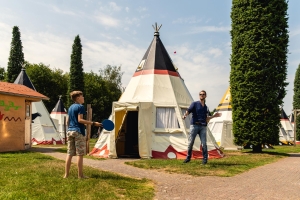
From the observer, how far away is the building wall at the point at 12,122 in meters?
13.7

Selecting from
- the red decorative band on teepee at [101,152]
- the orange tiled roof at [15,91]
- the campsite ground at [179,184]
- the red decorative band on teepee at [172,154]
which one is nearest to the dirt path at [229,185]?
the campsite ground at [179,184]

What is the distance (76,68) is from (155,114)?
2643cm

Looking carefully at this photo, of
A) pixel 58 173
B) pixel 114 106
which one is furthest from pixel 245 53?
pixel 58 173

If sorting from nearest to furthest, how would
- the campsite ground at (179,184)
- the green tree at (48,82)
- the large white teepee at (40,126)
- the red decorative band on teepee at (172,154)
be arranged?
the campsite ground at (179,184)
the red decorative band on teepee at (172,154)
the large white teepee at (40,126)
the green tree at (48,82)

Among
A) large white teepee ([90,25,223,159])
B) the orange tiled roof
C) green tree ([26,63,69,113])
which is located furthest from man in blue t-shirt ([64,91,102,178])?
green tree ([26,63,69,113])

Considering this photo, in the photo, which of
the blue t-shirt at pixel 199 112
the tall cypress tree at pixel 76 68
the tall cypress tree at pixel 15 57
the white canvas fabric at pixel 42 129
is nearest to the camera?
the blue t-shirt at pixel 199 112

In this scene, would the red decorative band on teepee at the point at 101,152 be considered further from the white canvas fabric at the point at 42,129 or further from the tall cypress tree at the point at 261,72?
the white canvas fabric at the point at 42,129

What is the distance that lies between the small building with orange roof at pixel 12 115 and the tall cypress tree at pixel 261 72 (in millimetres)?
10213

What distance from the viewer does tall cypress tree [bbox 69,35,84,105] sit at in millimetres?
36469

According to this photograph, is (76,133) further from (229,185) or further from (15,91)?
(15,91)

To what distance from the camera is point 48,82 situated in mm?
44281

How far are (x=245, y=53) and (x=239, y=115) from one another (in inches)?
114

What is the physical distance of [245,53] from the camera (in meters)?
14.1

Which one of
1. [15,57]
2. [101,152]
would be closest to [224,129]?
[101,152]
